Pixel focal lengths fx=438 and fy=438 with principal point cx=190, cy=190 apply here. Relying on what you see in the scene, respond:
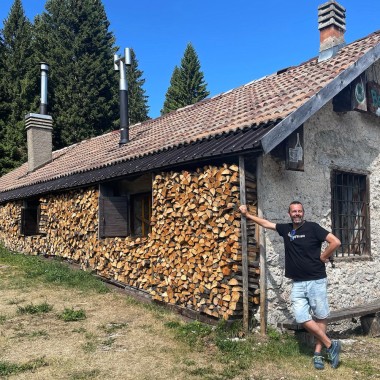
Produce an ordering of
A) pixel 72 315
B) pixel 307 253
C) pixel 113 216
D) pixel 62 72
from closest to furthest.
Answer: pixel 307 253 → pixel 72 315 → pixel 113 216 → pixel 62 72

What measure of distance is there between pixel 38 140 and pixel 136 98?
2419 centimetres

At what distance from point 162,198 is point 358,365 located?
143 inches

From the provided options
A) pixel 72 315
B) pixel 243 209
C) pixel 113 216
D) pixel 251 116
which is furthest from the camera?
pixel 113 216

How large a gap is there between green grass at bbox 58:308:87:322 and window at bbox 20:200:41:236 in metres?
6.30

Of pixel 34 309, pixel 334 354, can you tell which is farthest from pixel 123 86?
pixel 334 354

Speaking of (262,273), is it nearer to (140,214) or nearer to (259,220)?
(259,220)

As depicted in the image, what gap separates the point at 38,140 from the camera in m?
15.5

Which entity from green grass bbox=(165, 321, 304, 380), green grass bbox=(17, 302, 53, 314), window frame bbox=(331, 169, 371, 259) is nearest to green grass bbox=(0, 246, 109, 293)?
green grass bbox=(17, 302, 53, 314)

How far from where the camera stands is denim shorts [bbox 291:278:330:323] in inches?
189

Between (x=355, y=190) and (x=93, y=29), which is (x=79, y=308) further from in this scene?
(x=93, y=29)

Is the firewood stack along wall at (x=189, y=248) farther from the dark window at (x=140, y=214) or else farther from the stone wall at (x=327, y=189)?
the dark window at (x=140, y=214)

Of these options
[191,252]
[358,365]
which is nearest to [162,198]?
[191,252]

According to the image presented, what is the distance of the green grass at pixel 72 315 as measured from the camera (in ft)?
20.7

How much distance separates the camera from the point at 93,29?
30031 mm
